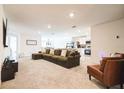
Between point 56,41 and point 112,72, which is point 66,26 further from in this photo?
point 56,41

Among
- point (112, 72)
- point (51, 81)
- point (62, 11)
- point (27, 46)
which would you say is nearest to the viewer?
point (112, 72)

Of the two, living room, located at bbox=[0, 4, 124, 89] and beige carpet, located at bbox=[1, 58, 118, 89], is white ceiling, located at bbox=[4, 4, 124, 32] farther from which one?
beige carpet, located at bbox=[1, 58, 118, 89]

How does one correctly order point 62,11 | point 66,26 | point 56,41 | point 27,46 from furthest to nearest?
point 56,41
point 27,46
point 66,26
point 62,11

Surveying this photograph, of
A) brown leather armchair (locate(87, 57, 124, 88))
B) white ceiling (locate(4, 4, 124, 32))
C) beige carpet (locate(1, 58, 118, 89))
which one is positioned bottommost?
beige carpet (locate(1, 58, 118, 89))

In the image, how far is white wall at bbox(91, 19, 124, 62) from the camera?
443 centimetres

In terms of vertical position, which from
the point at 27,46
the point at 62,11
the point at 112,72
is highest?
the point at 62,11

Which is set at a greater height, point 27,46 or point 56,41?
point 56,41

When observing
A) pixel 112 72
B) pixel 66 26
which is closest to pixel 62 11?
pixel 112 72

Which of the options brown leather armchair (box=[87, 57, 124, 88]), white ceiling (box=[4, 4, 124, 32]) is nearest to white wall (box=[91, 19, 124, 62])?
white ceiling (box=[4, 4, 124, 32])

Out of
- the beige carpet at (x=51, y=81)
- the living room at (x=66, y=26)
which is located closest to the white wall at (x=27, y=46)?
the living room at (x=66, y=26)

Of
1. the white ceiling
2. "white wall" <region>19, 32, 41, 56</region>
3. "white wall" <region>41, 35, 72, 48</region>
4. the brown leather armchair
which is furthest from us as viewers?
"white wall" <region>41, 35, 72, 48</region>

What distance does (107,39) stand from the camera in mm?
5012

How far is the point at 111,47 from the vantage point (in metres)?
4.80
